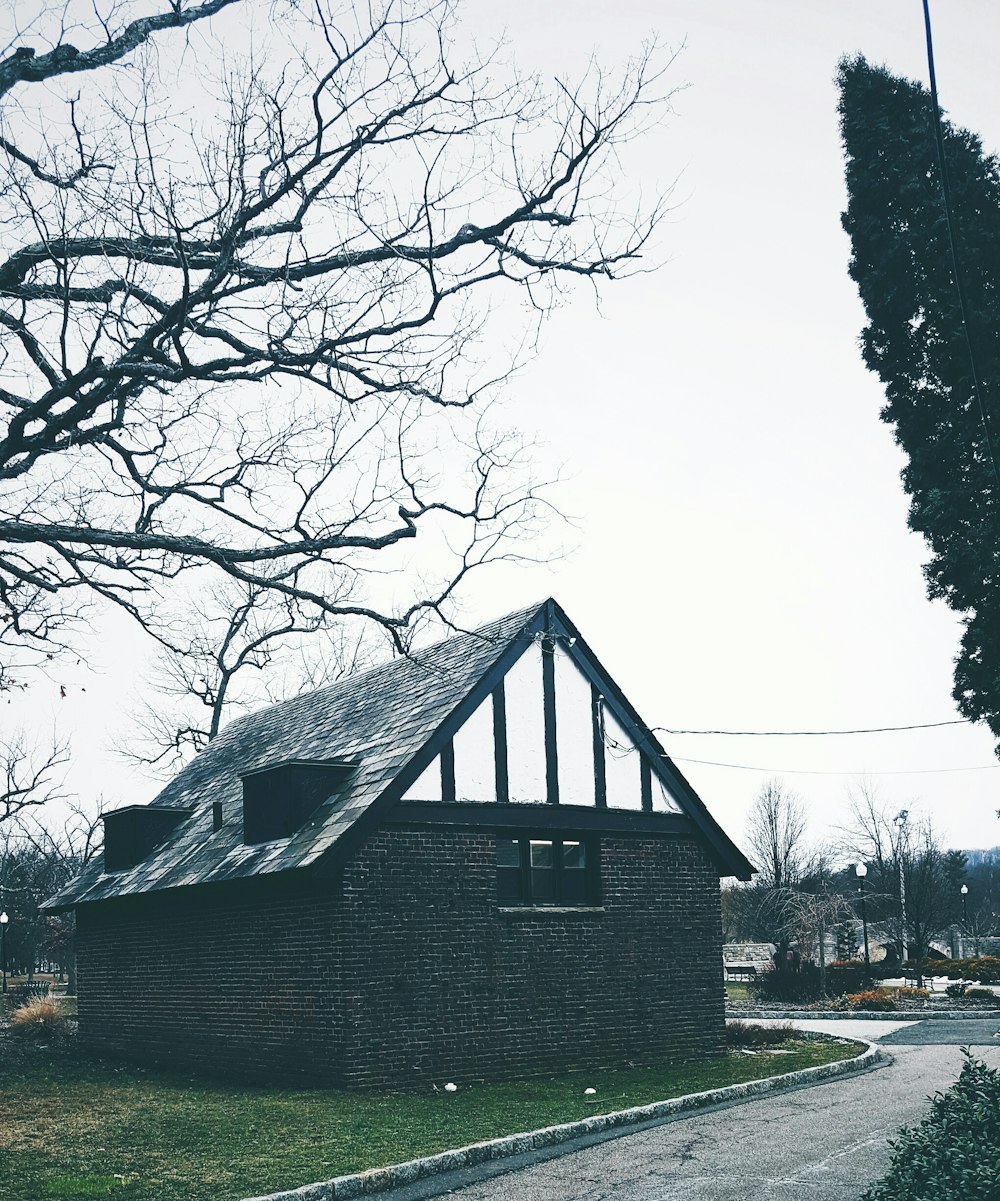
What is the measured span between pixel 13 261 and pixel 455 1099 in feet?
34.6

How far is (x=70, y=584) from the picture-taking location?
44.2ft

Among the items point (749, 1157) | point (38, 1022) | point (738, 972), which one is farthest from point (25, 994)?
point (749, 1157)

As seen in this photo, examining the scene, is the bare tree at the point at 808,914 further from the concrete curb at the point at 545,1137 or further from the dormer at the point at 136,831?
the concrete curb at the point at 545,1137

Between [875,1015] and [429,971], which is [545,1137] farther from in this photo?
[875,1015]

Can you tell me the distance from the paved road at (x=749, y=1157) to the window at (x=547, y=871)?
460cm

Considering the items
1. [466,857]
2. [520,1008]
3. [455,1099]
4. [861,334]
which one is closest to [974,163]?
[861,334]

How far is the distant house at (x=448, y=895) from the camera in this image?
1605 cm

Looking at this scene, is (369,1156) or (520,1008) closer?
(369,1156)

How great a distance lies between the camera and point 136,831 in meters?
22.2

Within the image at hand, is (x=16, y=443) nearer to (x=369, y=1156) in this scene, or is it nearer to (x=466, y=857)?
(x=369, y=1156)

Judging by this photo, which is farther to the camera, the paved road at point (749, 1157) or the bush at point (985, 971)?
the bush at point (985, 971)

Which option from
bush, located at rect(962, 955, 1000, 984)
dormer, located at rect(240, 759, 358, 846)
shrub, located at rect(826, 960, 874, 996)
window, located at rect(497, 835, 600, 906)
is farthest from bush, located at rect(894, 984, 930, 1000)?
dormer, located at rect(240, 759, 358, 846)

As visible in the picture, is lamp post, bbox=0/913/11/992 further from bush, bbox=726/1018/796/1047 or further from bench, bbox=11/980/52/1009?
bush, bbox=726/1018/796/1047

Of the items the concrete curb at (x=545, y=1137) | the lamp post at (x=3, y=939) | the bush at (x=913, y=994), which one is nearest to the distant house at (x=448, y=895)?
the concrete curb at (x=545, y=1137)
